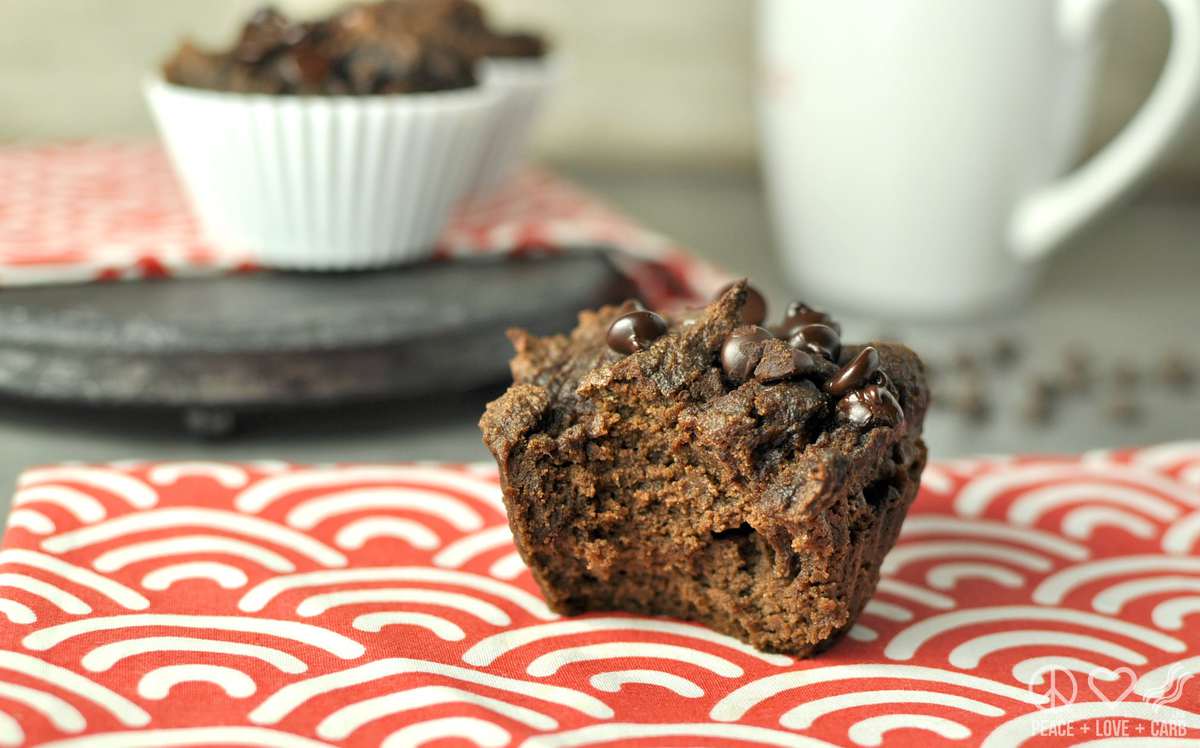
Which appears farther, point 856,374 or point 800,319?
point 800,319

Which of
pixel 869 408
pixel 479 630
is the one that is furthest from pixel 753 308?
pixel 479 630

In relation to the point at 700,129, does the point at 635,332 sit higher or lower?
lower

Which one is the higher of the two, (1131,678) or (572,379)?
(572,379)

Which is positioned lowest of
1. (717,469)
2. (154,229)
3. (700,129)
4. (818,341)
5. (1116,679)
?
(1116,679)

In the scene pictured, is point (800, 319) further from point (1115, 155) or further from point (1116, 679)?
point (1115, 155)

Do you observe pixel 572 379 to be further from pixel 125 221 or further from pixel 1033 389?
pixel 125 221

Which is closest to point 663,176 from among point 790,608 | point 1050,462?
point 1050,462
